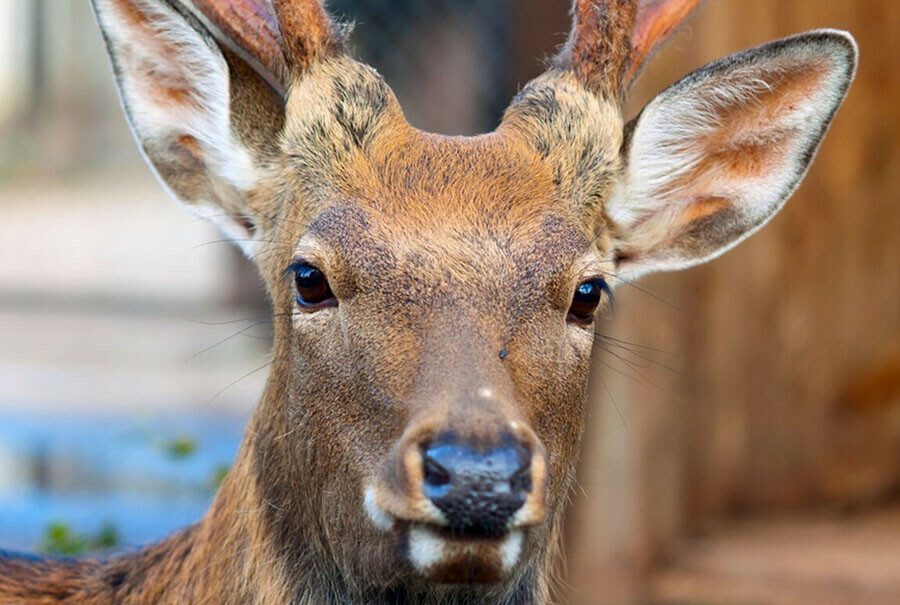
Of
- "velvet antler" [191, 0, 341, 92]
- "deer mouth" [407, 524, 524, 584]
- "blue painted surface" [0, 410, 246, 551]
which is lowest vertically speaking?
"blue painted surface" [0, 410, 246, 551]

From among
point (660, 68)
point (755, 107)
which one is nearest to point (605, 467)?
point (660, 68)

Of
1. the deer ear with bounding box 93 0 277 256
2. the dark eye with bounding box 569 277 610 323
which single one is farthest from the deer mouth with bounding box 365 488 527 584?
the deer ear with bounding box 93 0 277 256

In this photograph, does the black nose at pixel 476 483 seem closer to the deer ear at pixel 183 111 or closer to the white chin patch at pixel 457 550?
the white chin patch at pixel 457 550

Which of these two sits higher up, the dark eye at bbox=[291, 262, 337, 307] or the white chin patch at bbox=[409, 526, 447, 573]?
the dark eye at bbox=[291, 262, 337, 307]

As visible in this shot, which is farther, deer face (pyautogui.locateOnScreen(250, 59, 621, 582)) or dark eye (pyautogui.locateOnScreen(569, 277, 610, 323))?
dark eye (pyautogui.locateOnScreen(569, 277, 610, 323))

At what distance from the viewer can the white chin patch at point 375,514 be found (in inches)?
140

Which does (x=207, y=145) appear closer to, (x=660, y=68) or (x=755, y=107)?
(x=755, y=107)

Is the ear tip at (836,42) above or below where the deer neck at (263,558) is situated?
above

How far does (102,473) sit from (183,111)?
6.25 m

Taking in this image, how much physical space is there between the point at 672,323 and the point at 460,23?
4.50m

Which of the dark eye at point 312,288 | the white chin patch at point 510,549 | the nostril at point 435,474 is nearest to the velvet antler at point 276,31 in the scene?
the dark eye at point 312,288

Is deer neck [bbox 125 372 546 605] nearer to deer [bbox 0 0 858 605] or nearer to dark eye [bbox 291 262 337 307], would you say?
deer [bbox 0 0 858 605]

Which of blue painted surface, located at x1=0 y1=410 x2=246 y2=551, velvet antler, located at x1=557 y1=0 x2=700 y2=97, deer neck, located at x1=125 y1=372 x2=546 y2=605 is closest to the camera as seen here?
deer neck, located at x1=125 y1=372 x2=546 y2=605

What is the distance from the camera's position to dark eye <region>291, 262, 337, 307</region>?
4035mm
